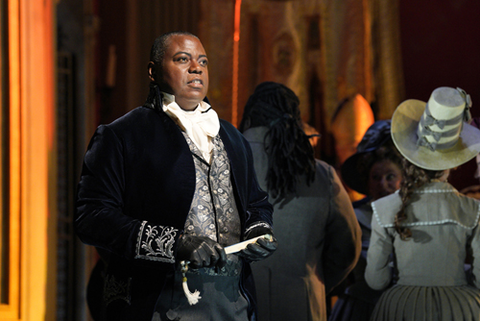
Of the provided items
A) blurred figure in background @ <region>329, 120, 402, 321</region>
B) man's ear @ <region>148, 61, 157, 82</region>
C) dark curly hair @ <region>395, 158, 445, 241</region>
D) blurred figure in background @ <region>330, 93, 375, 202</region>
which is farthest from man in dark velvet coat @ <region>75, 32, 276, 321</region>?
blurred figure in background @ <region>330, 93, 375, 202</region>

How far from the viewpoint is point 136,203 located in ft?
4.96

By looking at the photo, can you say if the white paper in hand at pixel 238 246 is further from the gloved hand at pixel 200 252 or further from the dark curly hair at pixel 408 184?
the dark curly hair at pixel 408 184

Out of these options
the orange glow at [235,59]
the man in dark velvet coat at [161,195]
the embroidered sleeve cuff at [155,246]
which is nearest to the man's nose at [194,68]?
the man in dark velvet coat at [161,195]

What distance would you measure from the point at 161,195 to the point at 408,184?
119cm

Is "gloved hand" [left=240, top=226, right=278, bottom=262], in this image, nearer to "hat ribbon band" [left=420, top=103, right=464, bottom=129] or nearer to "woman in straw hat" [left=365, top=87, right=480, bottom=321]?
"woman in straw hat" [left=365, top=87, right=480, bottom=321]

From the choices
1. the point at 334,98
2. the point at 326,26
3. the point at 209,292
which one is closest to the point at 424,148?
the point at 209,292

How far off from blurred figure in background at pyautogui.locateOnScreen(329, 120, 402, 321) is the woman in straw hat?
38cm

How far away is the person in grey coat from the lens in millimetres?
2311

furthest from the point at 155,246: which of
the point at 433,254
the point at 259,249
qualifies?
the point at 433,254

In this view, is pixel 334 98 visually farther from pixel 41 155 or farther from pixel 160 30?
pixel 41 155

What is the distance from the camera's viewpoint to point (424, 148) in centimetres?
234

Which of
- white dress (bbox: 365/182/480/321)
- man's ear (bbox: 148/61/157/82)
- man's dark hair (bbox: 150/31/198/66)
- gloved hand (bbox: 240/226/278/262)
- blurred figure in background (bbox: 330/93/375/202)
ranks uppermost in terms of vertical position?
man's dark hair (bbox: 150/31/198/66)

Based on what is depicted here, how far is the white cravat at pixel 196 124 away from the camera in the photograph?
5.32 feet

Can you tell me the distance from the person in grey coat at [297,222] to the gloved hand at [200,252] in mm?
987
